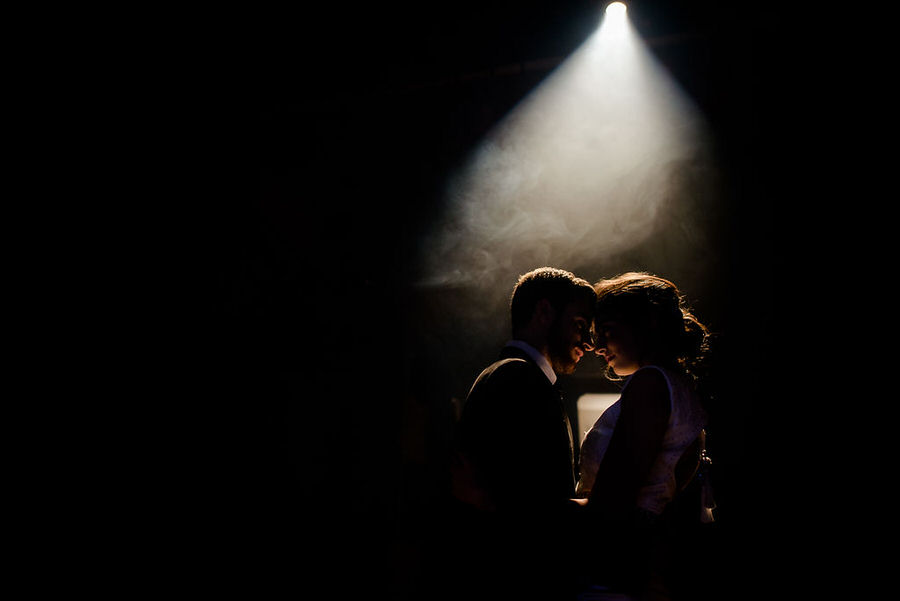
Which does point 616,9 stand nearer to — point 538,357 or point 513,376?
point 538,357

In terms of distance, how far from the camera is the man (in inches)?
80.2

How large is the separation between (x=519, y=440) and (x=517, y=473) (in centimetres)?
15

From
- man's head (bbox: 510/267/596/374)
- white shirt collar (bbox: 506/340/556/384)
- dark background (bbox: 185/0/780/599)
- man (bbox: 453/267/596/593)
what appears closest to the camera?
man (bbox: 453/267/596/593)

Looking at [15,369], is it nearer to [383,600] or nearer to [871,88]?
[383,600]

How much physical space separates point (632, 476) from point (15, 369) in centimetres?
406

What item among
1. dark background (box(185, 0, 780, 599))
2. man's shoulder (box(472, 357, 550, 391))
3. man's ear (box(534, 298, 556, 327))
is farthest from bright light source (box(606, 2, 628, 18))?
man's shoulder (box(472, 357, 550, 391))

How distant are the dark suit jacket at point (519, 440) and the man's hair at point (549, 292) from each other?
396mm

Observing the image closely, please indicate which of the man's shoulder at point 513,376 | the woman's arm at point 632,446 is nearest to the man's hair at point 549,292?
the man's shoulder at point 513,376

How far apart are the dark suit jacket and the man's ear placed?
33cm

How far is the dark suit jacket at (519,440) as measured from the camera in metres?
2.07

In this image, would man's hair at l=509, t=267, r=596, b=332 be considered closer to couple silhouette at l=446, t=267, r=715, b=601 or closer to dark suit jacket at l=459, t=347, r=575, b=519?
couple silhouette at l=446, t=267, r=715, b=601

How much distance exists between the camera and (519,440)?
2117 mm

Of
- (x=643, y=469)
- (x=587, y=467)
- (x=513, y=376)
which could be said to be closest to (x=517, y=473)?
(x=587, y=467)

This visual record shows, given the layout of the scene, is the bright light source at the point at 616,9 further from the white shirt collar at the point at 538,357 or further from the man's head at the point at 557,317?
the white shirt collar at the point at 538,357
